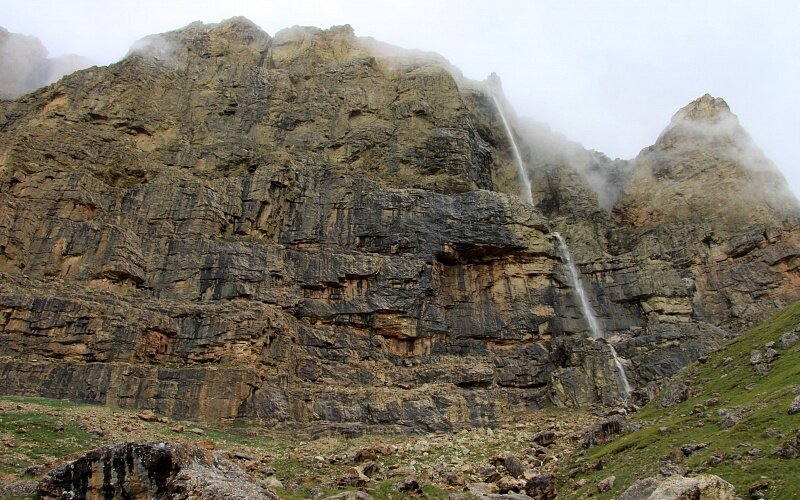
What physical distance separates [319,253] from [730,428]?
39.0 m

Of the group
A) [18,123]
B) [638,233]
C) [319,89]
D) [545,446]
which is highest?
[319,89]

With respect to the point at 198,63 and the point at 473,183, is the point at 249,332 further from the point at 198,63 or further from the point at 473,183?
the point at 198,63

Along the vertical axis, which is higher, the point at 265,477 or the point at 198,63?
the point at 198,63

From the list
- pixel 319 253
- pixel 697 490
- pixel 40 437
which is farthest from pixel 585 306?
pixel 697 490

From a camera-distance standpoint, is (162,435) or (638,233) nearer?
(162,435)

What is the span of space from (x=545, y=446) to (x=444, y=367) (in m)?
17.5

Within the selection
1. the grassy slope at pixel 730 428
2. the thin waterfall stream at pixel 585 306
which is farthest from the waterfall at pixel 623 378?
the grassy slope at pixel 730 428

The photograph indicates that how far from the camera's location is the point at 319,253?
53.3 meters

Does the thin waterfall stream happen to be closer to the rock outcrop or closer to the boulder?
the boulder

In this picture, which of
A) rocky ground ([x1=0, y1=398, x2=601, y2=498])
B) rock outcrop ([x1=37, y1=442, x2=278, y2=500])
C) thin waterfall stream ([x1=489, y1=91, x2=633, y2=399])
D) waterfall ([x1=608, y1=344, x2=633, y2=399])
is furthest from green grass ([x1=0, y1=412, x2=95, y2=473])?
waterfall ([x1=608, y1=344, x2=633, y2=399])

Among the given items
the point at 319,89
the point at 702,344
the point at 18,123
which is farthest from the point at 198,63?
the point at 702,344

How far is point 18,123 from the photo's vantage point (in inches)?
2299

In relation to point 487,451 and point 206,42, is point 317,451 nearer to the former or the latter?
point 487,451

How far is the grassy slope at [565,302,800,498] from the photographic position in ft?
50.3
